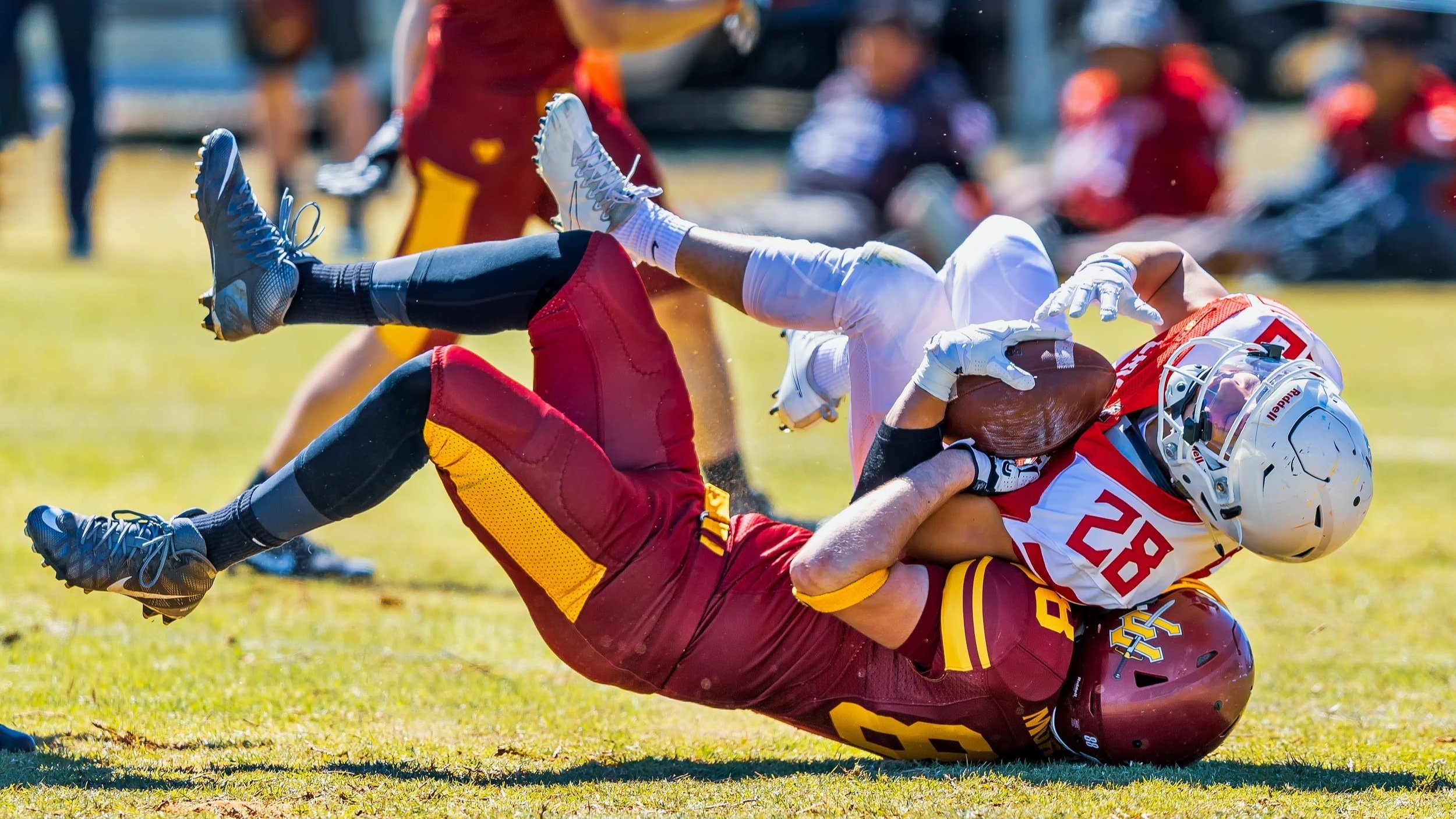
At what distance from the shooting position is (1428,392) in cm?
809

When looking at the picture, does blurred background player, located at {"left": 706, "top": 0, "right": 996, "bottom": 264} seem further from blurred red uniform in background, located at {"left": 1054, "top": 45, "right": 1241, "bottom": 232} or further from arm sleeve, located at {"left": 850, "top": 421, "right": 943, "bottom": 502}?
arm sleeve, located at {"left": 850, "top": 421, "right": 943, "bottom": 502}

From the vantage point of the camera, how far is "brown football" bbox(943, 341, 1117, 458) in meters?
2.99

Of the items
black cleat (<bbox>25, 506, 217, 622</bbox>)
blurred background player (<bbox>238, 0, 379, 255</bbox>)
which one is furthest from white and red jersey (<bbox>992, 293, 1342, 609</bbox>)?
blurred background player (<bbox>238, 0, 379, 255</bbox>)

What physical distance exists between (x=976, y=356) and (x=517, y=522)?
34.6 inches

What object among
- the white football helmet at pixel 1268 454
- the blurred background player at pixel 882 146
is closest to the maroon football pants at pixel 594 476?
the white football helmet at pixel 1268 454

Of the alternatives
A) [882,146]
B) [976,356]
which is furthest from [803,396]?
[882,146]

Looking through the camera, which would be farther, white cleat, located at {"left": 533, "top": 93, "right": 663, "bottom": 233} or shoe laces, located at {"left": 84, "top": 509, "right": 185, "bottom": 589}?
white cleat, located at {"left": 533, "top": 93, "right": 663, "bottom": 233}

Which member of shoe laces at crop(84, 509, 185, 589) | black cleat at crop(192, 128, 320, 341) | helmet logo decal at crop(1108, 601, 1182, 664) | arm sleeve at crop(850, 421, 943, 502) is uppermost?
black cleat at crop(192, 128, 320, 341)

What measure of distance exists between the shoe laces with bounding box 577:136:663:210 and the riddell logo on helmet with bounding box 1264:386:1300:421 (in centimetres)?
136

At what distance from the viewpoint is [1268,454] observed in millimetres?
2902

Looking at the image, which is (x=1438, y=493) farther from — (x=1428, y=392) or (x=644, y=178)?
(x=644, y=178)

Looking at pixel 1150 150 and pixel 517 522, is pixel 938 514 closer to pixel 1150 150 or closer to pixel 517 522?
pixel 517 522

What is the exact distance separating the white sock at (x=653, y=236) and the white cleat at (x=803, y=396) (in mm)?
369

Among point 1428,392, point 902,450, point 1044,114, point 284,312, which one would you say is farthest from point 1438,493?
point 1044,114
